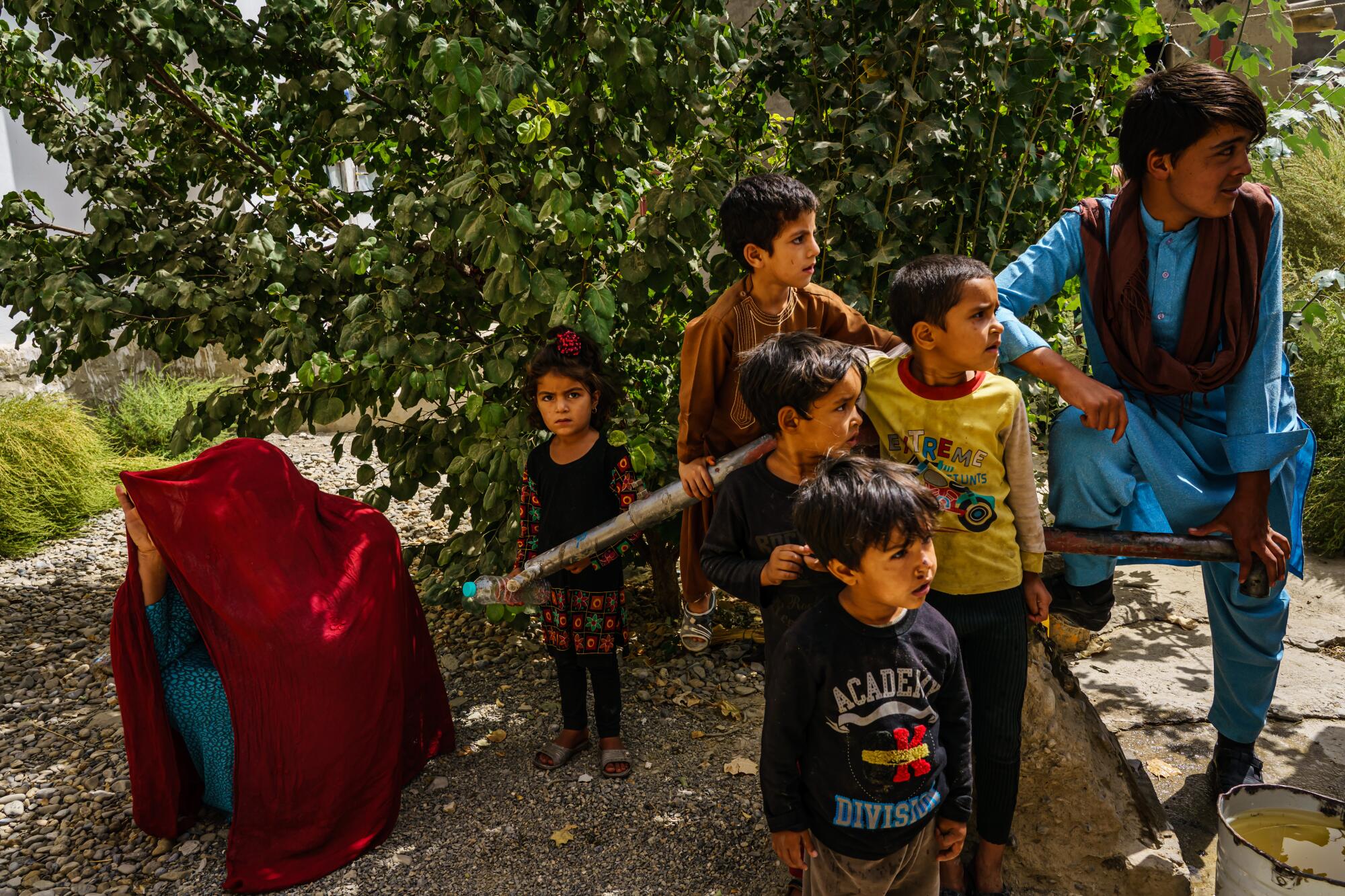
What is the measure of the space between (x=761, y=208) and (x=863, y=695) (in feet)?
4.30

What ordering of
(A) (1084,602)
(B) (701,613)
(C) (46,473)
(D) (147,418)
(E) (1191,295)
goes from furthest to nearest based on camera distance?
(D) (147,418) < (C) (46,473) < (B) (701,613) < (A) (1084,602) < (E) (1191,295)

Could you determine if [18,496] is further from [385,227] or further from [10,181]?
[385,227]

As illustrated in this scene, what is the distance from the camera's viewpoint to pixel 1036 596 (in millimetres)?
2379

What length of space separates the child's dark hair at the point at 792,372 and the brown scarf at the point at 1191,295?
2.29 feet

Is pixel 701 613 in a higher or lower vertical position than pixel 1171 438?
lower

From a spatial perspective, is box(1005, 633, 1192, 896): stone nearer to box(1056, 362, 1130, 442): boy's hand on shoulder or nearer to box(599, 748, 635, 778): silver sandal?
box(1056, 362, 1130, 442): boy's hand on shoulder

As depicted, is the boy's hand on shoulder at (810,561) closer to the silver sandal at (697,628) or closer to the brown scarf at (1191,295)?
the silver sandal at (697,628)

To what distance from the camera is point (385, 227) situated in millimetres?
3801

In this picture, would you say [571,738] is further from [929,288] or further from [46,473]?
[46,473]

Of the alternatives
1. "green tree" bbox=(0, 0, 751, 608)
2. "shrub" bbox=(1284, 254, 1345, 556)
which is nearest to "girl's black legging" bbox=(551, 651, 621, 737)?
"green tree" bbox=(0, 0, 751, 608)

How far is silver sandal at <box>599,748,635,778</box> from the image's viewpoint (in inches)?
127

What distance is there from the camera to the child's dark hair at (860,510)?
6.12 ft

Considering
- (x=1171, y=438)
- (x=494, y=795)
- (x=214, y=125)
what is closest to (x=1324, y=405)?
(x=1171, y=438)

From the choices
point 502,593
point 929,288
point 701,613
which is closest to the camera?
point 929,288
